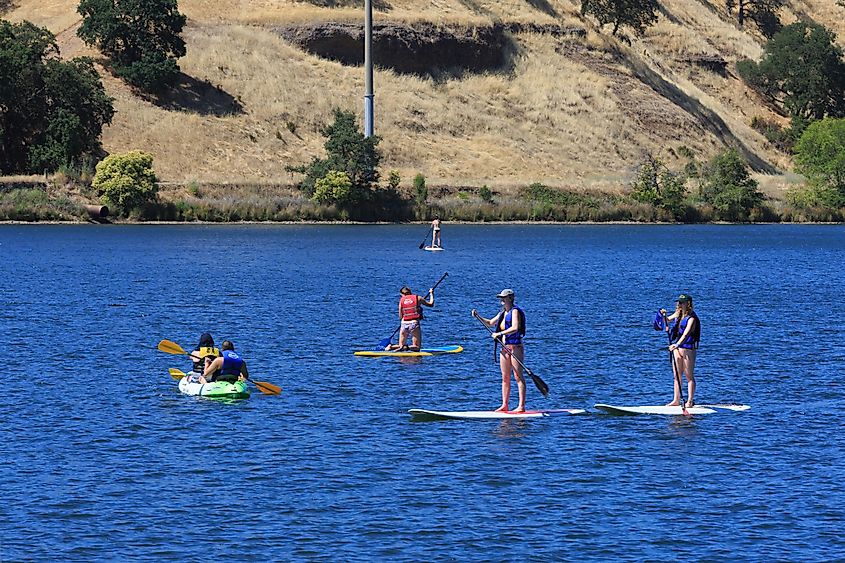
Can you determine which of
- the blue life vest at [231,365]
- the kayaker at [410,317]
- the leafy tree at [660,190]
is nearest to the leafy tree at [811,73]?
the leafy tree at [660,190]

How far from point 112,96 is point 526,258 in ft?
212

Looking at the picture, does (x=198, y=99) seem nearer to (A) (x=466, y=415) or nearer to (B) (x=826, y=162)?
(B) (x=826, y=162)

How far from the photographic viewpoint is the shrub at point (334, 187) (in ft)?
438

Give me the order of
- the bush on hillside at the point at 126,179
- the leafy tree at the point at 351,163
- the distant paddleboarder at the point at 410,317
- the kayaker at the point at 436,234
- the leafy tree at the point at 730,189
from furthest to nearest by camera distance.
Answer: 1. the leafy tree at the point at 730,189
2. the leafy tree at the point at 351,163
3. the bush on hillside at the point at 126,179
4. the kayaker at the point at 436,234
5. the distant paddleboarder at the point at 410,317

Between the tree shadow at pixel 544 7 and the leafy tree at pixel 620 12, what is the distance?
4.03 metres

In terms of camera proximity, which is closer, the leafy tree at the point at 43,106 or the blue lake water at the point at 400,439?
the blue lake water at the point at 400,439

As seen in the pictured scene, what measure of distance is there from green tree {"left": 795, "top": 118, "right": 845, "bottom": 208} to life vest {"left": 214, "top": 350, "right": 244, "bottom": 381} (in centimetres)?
12187

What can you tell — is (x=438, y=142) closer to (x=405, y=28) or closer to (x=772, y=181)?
(x=405, y=28)

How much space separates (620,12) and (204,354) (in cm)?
15803

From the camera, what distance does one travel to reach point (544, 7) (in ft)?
633

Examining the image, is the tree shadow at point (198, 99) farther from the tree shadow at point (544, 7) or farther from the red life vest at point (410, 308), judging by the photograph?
the red life vest at point (410, 308)

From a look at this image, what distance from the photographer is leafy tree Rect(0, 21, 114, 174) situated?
442 feet

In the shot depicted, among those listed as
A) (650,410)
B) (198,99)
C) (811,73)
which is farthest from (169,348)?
(811,73)

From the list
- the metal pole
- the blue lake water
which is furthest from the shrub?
the blue lake water
